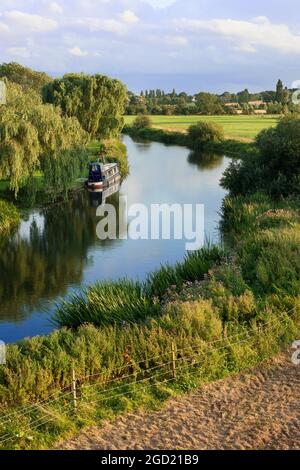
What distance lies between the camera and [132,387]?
962 centimetres

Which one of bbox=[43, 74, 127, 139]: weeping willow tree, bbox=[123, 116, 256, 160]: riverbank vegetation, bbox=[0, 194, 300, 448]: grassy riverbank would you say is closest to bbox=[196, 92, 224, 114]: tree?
bbox=[123, 116, 256, 160]: riverbank vegetation

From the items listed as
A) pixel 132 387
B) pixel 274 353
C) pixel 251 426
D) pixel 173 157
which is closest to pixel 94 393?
pixel 132 387

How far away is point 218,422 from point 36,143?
1853cm

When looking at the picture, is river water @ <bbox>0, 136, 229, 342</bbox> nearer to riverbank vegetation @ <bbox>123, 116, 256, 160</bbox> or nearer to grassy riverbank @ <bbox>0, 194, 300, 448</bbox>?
grassy riverbank @ <bbox>0, 194, 300, 448</bbox>

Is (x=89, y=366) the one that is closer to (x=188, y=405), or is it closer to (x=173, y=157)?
(x=188, y=405)

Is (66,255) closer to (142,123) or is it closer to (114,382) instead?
(114,382)

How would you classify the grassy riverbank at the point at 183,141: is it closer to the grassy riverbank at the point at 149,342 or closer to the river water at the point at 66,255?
the river water at the point at 66,255

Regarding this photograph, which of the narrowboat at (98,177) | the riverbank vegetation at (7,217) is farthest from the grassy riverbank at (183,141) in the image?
the riverbank vegetation at (7,217)

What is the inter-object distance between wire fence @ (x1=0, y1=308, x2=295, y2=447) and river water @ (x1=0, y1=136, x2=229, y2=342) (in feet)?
16.8

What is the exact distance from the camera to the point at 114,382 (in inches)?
390

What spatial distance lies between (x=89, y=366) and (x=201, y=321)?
8.43 feet

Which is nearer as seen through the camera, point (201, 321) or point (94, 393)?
point (94, 393)

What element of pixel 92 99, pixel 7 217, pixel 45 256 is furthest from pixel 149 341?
pixel 92 99

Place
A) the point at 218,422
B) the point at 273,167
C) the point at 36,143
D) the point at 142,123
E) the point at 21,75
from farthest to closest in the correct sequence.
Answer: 1. the point at 142,123
2. the point at 21,75
3. the point at 273,167
4. the point at 36,143
5. the point at 218,422
